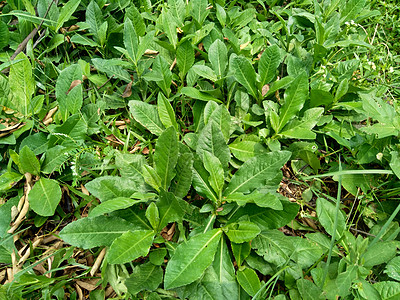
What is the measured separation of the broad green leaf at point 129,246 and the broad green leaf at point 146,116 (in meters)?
0.71

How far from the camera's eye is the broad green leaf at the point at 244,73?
2.07m

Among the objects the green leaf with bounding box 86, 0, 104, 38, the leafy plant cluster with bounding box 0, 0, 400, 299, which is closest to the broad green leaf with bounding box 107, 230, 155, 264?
the leafy plant cluster with bounding box 0, 0, 400, 299

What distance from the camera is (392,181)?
6.33 feet

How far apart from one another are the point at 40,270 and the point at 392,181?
2.19m

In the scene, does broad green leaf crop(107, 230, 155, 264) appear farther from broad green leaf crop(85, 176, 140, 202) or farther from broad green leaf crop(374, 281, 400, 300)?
broad green leaf crop(374, 281, 400, 300)

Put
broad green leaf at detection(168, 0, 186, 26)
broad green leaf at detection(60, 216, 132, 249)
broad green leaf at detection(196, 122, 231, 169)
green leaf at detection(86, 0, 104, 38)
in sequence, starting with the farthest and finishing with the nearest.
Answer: broad green leaf at detection(168, 0, 186, 26)
green leaf at detection(86, 0, 104, 38)
broad green leaf at detection(196, 122, 231, 169)
broad green leaf at detection(60, 216, 132, 249)

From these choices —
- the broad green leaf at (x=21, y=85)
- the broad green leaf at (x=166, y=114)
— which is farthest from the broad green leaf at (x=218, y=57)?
the broad green leaf at (x=21, y=85)

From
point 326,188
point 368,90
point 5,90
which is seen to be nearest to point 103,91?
point 5,90

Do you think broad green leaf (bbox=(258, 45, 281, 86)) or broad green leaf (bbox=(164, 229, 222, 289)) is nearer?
broad green leaf (bbox=(164, 229, 222, 289))

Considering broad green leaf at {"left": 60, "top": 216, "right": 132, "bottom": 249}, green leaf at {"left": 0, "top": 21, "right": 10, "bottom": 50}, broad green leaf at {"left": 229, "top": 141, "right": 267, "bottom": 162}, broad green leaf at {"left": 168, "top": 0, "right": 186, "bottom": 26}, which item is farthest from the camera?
broad green leaf at {"left": 168, "top": 0, "right": 186, "bottom": 26}

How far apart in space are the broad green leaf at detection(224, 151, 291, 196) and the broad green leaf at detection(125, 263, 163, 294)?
1.85ft

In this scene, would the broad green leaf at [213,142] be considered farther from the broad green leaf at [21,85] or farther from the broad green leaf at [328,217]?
the broad green leaf at [21,85]

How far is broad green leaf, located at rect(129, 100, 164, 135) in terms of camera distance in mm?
1978

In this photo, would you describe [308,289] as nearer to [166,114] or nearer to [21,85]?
[166,114]
